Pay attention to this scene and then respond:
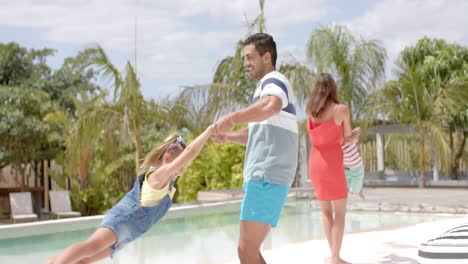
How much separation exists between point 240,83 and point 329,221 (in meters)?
10.3

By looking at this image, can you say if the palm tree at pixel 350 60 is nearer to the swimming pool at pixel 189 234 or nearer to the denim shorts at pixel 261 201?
the swimming pool at pixel 189 234

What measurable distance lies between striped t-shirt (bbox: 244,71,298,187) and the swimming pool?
3.17 metres

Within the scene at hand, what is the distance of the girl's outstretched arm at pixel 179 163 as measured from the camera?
3.11 meters

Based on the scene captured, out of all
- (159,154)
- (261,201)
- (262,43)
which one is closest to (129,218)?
(159,154)

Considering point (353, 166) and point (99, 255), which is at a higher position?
point (353, 166)

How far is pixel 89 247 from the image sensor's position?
3.40m

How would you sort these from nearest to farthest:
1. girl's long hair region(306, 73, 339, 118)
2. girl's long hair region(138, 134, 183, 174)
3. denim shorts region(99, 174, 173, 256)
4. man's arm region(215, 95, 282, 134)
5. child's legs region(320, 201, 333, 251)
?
man's arm region(215, 95, 282, 134)
denim shorts region(99, 174, 173, 256)
girl's long hair region(138, 134, 183, 174)
girl's long hair region(306, 73, 339, 118)
child's legs region(320, 201, 333, 251)

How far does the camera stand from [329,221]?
521cm

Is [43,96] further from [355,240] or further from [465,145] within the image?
[465,145]

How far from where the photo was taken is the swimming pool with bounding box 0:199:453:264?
23.7 feet

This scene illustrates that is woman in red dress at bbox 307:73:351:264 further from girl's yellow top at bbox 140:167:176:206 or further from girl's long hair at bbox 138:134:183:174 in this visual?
girl's yellow top at bbox 140:167:176:206

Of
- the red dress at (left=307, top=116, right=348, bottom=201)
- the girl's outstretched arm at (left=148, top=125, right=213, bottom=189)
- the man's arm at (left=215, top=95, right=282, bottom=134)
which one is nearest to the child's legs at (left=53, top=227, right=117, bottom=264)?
the girl's outstretched arm at (left=148, top=125, right=213, bottom=189)

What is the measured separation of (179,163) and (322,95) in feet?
6.47

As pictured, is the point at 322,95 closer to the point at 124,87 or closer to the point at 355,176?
the point at 355,176
